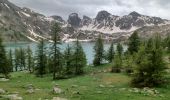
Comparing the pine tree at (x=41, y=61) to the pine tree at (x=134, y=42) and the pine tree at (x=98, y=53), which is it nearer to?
the pine tree at (x=98, y=53)

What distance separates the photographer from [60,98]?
34.6 m

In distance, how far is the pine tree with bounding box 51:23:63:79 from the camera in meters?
69.6

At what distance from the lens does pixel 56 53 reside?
73125 mm

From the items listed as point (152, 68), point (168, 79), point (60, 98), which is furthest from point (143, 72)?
point (60, 98)

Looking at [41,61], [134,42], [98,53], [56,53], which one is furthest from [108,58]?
[56,53]

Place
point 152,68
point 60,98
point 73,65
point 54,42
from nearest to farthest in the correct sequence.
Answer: point 60,98 → point 152,68 → point 54,42 → point 73,65

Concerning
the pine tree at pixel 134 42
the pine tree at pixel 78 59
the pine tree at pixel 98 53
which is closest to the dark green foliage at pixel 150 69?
the pine tree at pixel 78 59

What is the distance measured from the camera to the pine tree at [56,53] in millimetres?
69562

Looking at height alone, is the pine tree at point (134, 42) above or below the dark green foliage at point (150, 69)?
above

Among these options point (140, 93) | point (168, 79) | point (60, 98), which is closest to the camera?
point (60, 98)

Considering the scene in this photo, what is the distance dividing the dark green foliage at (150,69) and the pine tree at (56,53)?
24610mm

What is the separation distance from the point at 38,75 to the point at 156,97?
51.2m

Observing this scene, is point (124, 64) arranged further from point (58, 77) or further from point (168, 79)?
point (168, 79)

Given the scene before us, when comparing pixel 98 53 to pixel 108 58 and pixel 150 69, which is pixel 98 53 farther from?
pixel 150 69
